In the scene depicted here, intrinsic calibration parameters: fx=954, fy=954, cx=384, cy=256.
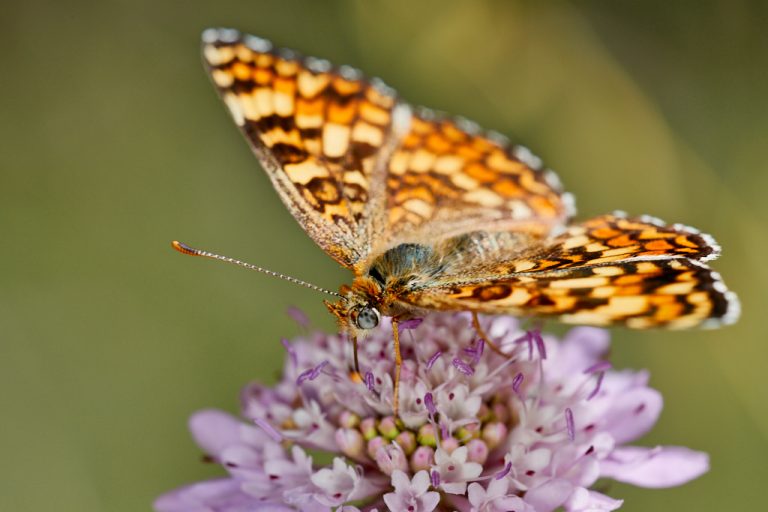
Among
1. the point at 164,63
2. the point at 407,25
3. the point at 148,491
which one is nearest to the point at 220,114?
the point at 164,63

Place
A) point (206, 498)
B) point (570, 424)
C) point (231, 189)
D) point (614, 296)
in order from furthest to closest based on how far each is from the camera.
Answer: point (231, 189)
point (206, 498)
point (570, 424)
point (614, 296)

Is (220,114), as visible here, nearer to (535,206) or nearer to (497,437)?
(535,206)

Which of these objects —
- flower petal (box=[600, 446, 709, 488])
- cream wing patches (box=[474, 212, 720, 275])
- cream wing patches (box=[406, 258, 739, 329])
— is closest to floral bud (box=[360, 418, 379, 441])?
cream wing patches (box=[406, 258, 739, 329])

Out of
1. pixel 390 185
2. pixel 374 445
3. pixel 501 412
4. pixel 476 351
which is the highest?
pixel 390 185

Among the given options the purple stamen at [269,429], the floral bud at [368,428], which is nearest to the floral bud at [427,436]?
the floral bud at [368,428]

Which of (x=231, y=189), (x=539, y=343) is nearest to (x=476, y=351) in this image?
(x=539, y=343)

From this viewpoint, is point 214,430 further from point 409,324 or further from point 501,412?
point 501,412

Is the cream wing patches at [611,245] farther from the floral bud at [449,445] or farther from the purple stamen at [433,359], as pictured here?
the floral bud at [449,445]
